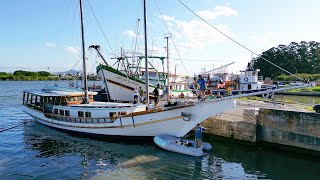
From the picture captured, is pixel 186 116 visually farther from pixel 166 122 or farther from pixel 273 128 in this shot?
pixel 273 128

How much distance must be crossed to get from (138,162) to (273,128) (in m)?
8.96

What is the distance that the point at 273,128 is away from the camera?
1769 cm

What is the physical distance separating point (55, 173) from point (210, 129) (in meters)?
11.3

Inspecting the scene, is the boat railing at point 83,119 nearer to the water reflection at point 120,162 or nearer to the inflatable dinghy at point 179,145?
the water reflection at point 120,162

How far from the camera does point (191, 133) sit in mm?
21297

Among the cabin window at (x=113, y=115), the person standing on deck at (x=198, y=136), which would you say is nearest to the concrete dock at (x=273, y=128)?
the person standing on deck at (x=198, y=136)

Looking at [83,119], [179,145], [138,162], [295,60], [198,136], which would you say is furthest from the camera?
[295,60]

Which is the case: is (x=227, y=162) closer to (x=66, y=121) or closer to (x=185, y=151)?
(x=185, y=151)

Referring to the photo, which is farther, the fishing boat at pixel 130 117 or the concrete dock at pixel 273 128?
the fishing boat at pixel 130 117

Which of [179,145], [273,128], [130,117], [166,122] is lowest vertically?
[179,145]

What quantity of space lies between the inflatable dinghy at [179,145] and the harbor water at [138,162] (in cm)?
31

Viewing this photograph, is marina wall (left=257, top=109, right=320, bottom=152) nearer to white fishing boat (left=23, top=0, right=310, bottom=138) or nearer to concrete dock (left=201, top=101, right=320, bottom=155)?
concrete dock (left=201, top=101, right=320, bottom=155)

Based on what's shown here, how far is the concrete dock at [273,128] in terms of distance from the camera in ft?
53.2

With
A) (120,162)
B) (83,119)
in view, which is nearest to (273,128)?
(120,162)
